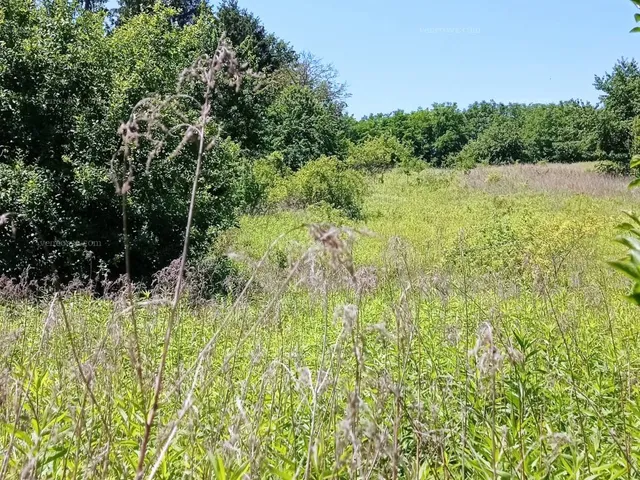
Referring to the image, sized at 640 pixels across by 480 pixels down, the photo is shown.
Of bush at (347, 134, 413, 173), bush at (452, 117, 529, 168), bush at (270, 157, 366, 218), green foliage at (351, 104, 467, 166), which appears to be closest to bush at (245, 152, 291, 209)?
bush at (270, 157, 366, 218)

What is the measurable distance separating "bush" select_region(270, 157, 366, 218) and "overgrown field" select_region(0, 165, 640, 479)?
25.3ft

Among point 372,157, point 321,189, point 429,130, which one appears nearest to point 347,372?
point 321,189

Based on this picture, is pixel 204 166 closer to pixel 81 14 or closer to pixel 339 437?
pixel 81 14

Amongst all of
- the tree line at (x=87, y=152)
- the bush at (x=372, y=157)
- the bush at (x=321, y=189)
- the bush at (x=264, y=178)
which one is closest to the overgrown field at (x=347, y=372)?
the tree line at (x=87, y=152)

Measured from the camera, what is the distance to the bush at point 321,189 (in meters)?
19.9

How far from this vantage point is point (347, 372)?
3.10 m

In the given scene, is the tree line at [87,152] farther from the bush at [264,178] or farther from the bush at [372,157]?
the bush at [372,157]

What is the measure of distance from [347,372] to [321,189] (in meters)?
17.1

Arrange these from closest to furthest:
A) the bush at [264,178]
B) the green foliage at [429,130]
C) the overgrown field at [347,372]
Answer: the overgrown field at [347,372] < the bush at [264,178] < the green foliage at [429,130]

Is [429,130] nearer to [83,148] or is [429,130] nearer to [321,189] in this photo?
[321,189]

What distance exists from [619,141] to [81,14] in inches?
1045

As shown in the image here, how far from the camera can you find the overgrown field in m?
1.25

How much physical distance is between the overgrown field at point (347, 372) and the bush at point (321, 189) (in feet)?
25.3

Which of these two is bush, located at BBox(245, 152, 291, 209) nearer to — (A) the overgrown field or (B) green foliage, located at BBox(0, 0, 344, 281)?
(A) the overgrown field
